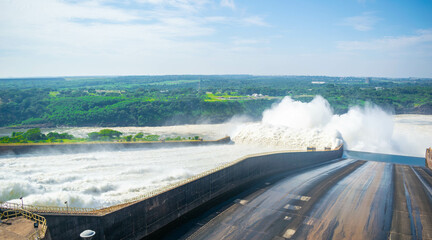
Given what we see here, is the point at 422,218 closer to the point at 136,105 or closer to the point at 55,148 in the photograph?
the point at 55,148

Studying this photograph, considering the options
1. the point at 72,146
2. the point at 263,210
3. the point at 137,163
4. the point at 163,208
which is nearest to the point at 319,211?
the point at 263,210

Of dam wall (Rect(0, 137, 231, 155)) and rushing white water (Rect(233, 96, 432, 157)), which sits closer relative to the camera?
dam wall (Rect(0, 137, 231, 155))

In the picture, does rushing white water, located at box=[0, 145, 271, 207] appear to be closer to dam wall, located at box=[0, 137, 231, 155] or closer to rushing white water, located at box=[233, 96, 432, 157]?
dam wall, located at box=[0, 137, 231, 155]

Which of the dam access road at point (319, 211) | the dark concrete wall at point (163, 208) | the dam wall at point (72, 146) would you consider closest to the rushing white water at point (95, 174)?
the dam wall at point (72, 146)

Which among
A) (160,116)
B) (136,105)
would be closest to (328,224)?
(160,116)

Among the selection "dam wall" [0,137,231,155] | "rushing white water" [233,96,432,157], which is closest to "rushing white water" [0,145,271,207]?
"dam wall" [0,137,231,155]

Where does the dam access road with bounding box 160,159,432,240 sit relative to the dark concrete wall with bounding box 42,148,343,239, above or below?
below
